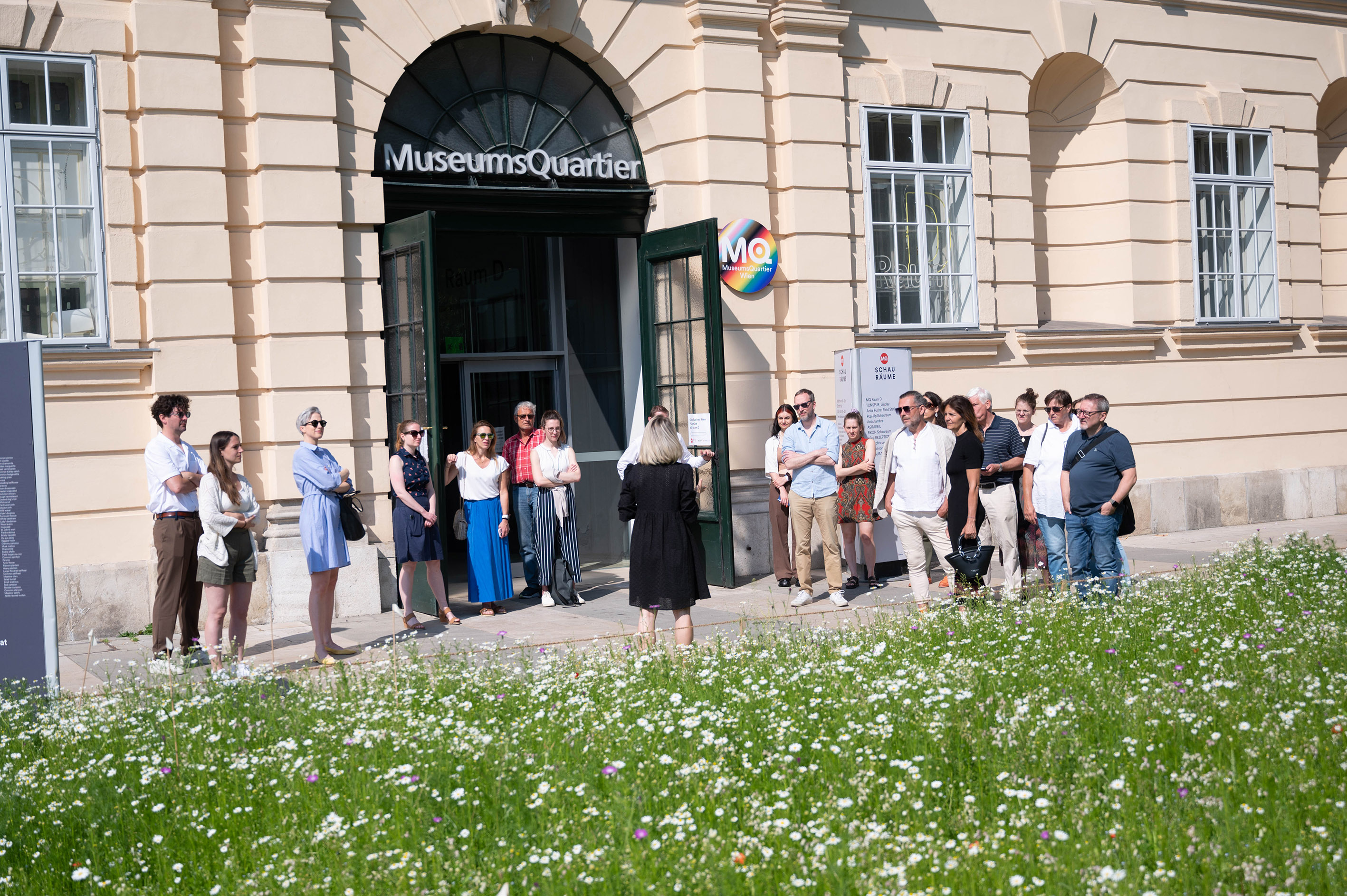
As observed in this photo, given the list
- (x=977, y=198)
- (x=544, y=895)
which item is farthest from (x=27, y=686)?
(x=977, y=198)

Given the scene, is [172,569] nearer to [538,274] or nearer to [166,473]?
[166,473]

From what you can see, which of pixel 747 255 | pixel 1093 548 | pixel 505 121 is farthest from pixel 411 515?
pixel 1093 548

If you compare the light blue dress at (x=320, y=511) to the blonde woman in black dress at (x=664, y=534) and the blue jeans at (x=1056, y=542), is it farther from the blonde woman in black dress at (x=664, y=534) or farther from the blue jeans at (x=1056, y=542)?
the blue jeans at (x=1056, y=542)

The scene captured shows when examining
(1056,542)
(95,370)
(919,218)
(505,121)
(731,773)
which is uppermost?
(505,121)

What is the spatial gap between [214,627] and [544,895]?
4983mm

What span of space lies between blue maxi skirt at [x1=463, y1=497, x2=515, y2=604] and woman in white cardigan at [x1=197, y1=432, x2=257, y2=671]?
9.27 feet

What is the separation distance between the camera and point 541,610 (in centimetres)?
1084

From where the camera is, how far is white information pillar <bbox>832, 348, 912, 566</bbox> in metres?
11.9

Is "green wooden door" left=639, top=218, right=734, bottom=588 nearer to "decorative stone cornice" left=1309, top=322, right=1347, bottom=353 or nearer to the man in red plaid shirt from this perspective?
the man in red plaid shirt

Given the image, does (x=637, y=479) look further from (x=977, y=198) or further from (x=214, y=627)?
(x=977, y=198)

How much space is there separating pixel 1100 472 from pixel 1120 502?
0.22m

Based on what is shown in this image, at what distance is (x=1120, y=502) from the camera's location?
27.6 feet

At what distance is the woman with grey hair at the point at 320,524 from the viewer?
846 cm

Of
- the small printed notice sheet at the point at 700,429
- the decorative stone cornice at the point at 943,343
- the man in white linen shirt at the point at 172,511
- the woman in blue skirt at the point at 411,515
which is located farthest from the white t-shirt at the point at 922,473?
the man in white linen shirt at the point at 172,511
